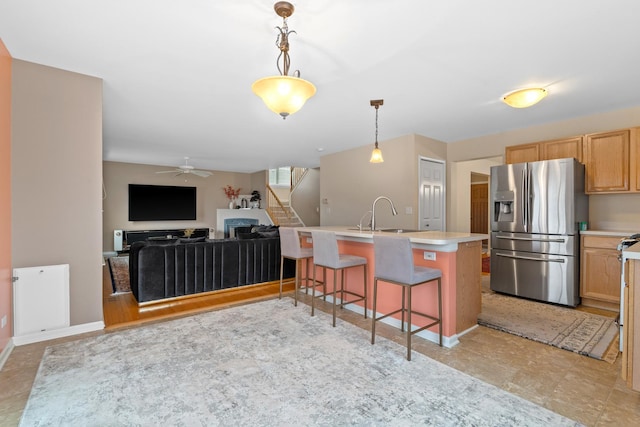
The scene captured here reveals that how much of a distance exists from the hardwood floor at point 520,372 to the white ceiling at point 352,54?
8.37 ft

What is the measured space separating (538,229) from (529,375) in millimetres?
2398

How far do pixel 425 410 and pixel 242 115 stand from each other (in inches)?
156

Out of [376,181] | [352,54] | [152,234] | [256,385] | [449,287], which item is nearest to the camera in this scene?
[256,385]

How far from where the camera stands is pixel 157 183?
8.75m

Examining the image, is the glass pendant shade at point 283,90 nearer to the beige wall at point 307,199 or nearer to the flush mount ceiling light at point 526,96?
the flush mount ceiling light at point 526,96

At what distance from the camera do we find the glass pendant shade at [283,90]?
5.89ft

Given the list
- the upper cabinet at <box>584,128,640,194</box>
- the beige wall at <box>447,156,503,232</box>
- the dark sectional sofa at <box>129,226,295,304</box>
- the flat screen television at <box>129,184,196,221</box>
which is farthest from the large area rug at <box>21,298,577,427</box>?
the flat screen television at <box>129,184,196,221</box>

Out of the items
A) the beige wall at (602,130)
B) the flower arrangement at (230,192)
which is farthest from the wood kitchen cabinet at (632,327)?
the flower arrangement at (230,192)

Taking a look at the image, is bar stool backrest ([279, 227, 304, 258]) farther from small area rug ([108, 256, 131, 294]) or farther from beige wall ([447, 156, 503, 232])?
beige wall ([447, 156, 503, 232])

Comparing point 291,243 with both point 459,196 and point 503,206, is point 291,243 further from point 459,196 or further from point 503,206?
point 459,196

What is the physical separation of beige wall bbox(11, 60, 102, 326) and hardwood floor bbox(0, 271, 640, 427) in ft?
2.26

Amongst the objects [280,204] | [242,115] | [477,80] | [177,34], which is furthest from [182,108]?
[280,204]

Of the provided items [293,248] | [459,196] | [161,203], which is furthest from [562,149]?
[161,203]

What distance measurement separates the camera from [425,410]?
1.80 metres
